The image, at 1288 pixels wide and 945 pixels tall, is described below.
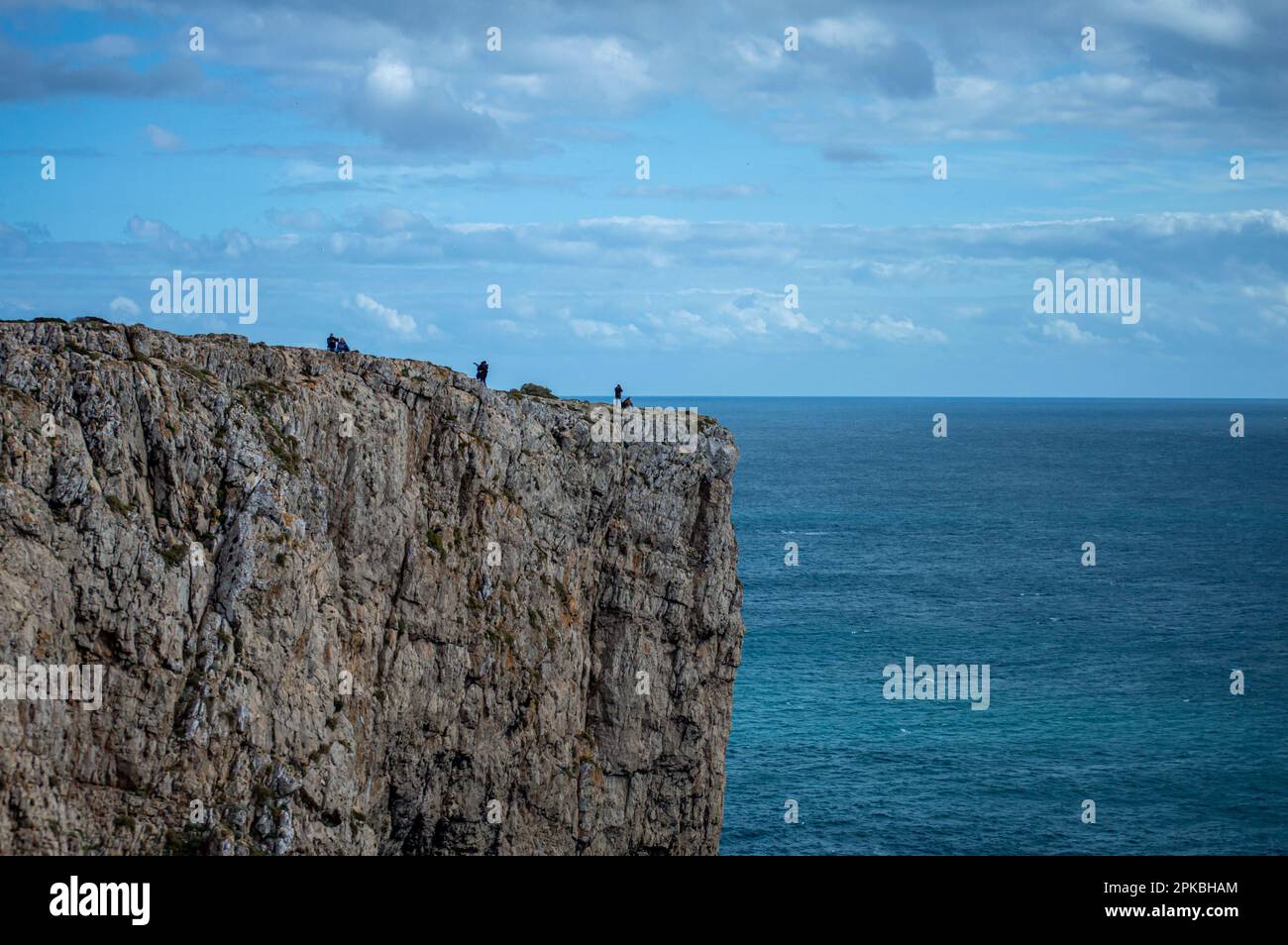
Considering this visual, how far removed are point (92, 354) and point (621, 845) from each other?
3210 centimetres

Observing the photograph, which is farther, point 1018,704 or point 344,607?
point 1018,704

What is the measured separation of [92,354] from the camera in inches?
1564

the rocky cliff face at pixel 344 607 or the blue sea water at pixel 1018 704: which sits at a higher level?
the rocky cliff face at pixel 344 607

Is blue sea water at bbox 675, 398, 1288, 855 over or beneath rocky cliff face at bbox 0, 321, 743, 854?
beneath

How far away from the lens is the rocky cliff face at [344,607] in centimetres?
3788

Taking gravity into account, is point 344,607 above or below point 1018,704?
above

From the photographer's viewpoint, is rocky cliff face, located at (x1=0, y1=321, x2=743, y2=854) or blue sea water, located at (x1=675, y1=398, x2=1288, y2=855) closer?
rocky cliff face, located at (x1=0, y1=321, x2=743, y2=854)

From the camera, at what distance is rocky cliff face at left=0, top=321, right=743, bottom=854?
124ft

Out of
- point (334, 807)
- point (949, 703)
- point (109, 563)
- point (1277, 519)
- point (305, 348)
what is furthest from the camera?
point (1277, 519)

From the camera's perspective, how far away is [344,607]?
45906mm

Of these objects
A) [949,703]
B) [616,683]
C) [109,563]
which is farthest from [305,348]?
[949,703]

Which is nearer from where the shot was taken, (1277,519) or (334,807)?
(334,807)

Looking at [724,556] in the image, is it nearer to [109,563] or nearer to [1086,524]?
[109,563]

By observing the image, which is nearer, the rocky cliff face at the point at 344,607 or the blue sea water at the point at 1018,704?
the rocky cliff face at the point at 344,607
